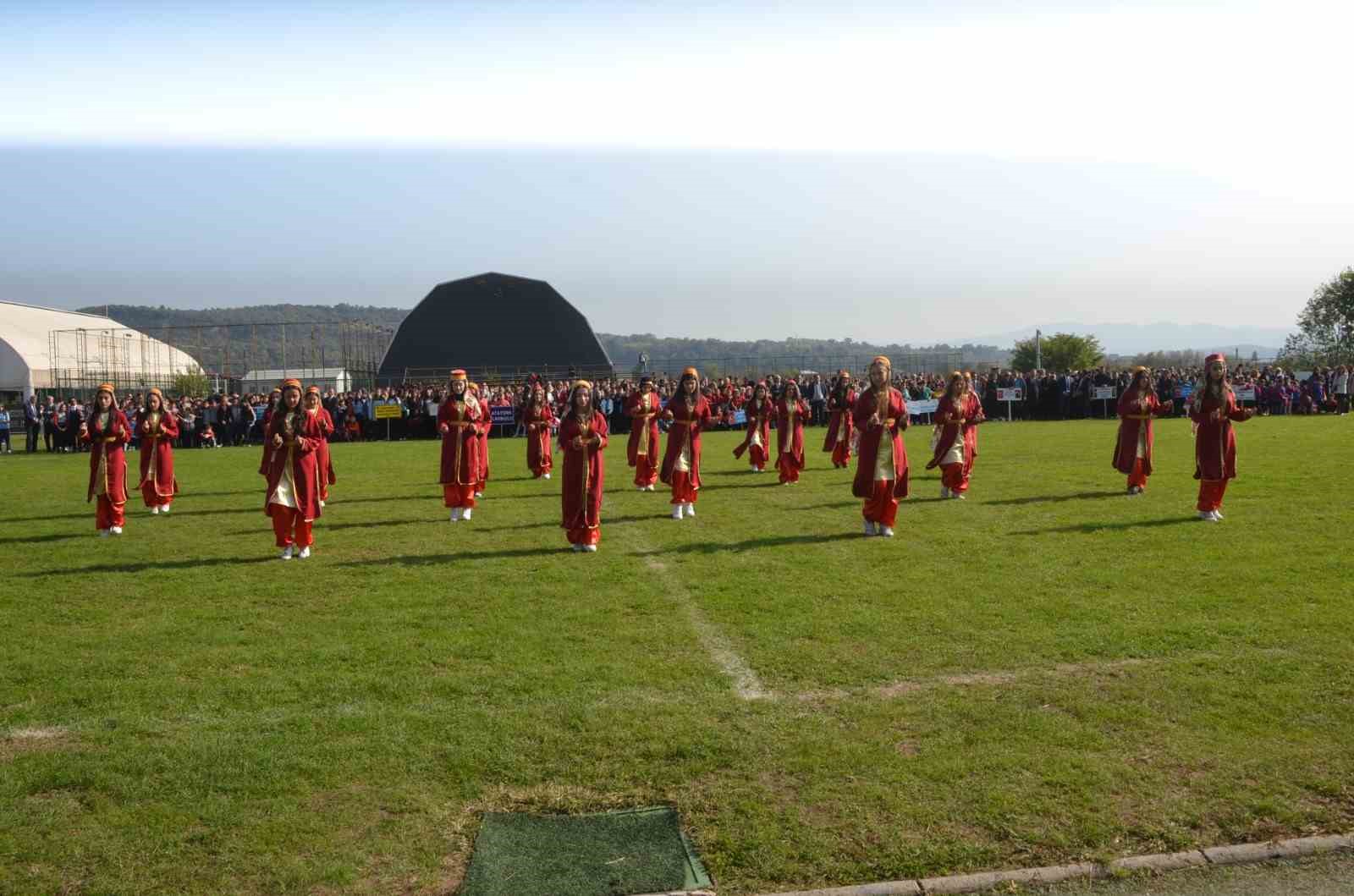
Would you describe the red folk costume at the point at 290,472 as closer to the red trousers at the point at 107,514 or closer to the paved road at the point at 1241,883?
the red trousers at the point at 107,514

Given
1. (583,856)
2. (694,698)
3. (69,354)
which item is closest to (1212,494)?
(694,698)

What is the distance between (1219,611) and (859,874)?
5391 millimetres

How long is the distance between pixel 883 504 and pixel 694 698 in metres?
6.48

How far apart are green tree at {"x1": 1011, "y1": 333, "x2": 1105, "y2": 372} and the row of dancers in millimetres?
47592

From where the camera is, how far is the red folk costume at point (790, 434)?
63.1 feet

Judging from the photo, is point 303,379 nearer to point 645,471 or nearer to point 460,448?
point 645,471

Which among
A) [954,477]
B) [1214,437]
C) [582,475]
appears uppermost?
[1214,437]

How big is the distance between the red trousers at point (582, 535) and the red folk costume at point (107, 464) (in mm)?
6571

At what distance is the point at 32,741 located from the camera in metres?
6.30

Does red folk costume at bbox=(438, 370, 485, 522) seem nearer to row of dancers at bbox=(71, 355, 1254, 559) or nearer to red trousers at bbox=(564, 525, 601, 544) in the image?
row of dancers at bbox=(71, 355, 1254, 559)

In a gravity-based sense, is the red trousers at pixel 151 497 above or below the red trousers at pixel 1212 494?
below

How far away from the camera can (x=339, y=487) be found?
20328 millimetres

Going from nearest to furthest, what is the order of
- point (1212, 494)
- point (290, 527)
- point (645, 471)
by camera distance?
point (290, 527), point (1212, 494), point (645, 471)

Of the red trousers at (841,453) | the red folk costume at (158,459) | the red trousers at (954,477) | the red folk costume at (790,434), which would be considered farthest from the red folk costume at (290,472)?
the red trousers at (841,453)
